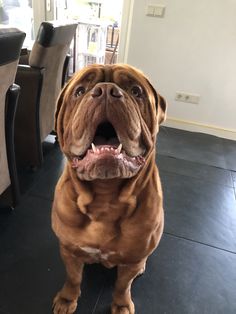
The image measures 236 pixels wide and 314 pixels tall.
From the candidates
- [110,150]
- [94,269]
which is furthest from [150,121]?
[94,269]

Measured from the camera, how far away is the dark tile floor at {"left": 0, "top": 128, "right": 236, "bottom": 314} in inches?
41.7

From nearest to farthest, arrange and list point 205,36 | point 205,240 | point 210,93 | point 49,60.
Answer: point 205,240 < point 49,60 < point 205,36 < point 210,93

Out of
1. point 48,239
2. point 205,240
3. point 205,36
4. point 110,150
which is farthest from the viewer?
point 205,36

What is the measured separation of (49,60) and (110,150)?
1.23 meters

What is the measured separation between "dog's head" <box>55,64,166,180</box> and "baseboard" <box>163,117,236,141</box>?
213cm

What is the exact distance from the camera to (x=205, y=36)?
2398mm

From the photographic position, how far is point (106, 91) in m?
0.59

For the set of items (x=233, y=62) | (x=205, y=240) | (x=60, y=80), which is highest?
(x=233, y=62)

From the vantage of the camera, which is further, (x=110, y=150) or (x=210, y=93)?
(x=210, y=93)

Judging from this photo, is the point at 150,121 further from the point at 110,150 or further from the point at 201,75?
the point at 201,75

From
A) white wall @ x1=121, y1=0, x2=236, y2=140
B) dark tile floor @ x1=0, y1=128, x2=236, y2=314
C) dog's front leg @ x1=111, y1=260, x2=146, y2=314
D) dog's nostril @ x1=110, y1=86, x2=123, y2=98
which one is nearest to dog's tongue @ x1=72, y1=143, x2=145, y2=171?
dog's nostril @ x1=110, y1=86, x2=123, y2=98

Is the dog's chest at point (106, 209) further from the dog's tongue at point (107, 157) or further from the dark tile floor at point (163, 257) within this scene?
the dark tile floor at point (163, 257)

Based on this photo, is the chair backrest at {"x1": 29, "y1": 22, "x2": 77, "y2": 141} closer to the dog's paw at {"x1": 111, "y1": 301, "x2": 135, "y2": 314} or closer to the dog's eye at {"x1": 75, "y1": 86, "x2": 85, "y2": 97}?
the dog's eye at {"x1": 75, "y1": 86, "x2": 85, "y2": 97}

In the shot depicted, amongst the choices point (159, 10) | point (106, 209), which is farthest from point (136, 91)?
point (159, 10)
